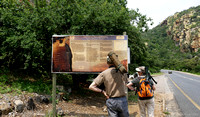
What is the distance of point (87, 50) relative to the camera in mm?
6195

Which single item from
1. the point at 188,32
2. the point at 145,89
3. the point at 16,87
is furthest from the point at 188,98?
the point at 188,32

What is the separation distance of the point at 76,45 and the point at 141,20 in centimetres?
619

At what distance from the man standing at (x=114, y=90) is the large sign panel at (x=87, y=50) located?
3112 millimetres

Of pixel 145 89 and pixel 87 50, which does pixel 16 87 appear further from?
pixel 145 89

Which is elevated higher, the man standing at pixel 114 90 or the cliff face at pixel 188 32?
the cliff face at pixel 188 32

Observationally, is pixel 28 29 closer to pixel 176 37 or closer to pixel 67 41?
pixel 67 41

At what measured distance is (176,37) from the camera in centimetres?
16162

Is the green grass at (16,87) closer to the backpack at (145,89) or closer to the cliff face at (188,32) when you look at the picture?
the backpack at (145,89)

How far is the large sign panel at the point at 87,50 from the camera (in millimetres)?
6148

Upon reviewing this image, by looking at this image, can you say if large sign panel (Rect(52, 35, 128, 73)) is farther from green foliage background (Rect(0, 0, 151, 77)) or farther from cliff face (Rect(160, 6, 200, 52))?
cliff face (Rect(160, 6, 200, 52))

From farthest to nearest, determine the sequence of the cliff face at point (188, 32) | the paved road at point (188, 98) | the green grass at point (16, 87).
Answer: the cliff face at point (188, 32) < the paved road at point (188, 98) < the green grass at point (16, 87)

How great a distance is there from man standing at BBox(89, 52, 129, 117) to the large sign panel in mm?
3112

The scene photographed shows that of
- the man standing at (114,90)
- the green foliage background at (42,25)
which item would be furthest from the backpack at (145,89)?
the green foliage background at (42,25)

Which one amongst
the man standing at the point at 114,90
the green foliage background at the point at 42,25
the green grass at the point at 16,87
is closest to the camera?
the man standing at the point at 114,90
